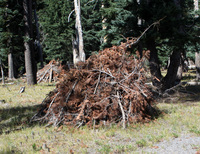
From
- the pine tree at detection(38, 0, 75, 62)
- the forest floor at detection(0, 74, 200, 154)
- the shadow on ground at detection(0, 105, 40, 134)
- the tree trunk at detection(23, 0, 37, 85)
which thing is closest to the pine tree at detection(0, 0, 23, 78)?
the tree trunk at detection(23, 0, 37, 85)

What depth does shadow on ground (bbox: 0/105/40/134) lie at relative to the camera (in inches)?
268

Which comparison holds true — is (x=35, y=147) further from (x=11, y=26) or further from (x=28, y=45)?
(x=11, y=26)

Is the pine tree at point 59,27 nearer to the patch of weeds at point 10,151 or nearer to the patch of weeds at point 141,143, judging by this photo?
the patch of weeds at point 10,151

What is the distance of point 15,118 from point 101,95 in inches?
121

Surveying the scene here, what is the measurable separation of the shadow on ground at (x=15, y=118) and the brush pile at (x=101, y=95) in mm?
478

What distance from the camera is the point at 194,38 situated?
35.1 feet

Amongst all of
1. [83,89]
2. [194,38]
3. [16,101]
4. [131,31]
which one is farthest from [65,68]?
[194,38]

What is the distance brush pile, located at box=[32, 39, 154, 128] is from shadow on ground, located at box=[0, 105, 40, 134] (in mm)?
478

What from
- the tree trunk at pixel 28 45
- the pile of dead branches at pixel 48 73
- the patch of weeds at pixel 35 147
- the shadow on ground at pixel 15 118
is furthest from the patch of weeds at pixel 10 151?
the pile of dead branches at pixel 48 73

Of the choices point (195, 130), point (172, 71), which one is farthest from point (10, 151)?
point (172, 71)

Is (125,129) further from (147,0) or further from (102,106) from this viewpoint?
(147,0)

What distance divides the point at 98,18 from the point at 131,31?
1787 centimetres

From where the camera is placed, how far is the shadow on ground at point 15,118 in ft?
22.3

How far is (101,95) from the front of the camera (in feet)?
22.0
